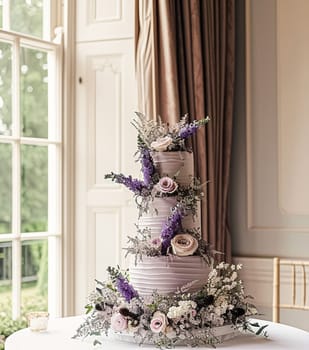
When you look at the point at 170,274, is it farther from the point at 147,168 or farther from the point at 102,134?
the point at 102,134

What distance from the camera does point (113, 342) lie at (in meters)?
2.33

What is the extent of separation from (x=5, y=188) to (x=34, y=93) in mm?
544

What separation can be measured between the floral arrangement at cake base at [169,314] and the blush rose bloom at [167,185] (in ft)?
0.99

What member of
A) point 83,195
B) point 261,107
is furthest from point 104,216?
point 261,107

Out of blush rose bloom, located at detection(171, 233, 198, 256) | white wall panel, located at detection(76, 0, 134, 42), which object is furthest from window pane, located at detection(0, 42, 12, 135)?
blush rose bloom, located at detection(171, 233, 198, 256)

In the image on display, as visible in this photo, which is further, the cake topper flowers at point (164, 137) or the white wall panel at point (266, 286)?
the white wall panel at point (266, 286)

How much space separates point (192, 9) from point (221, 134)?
66cm

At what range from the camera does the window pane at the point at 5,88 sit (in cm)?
358

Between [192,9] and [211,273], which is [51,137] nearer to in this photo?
[192,9]

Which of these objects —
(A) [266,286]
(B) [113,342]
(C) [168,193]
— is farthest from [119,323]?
(A) [266,286]

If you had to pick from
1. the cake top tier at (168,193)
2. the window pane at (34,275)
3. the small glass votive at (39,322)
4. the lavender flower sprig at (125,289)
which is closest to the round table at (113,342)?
the small glass votive at (39,322)

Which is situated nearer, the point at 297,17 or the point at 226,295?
the point at 226,295

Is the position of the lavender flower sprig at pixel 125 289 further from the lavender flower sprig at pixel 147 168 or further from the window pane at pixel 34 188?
the window pane at pixel 34 188

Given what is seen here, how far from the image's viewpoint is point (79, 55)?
3.85 metres
